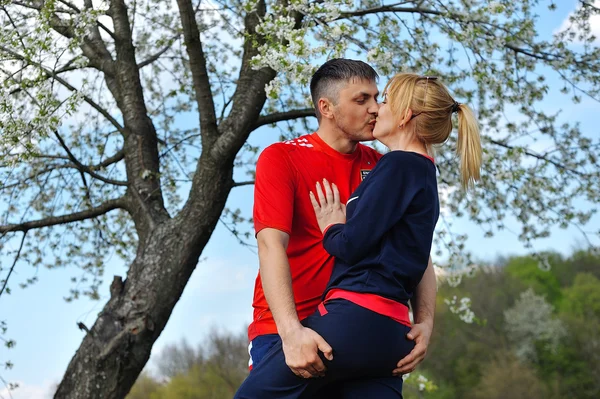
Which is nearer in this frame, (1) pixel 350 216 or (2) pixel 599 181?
(1) pixel 350 216

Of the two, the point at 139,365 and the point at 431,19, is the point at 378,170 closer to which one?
the point at 139,365

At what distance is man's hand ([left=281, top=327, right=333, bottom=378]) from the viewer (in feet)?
7.97

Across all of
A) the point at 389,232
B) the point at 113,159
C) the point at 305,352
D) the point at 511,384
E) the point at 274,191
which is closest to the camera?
the point at 305,352

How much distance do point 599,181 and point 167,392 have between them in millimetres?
30536

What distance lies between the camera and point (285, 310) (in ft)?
8.49

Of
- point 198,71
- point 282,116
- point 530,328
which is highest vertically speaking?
point 530,328

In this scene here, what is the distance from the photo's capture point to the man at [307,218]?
2596mm

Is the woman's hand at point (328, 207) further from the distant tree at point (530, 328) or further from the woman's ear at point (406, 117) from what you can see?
the distant tree at point (530, 328)

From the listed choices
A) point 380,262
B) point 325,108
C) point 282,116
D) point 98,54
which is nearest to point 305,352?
point 380,262

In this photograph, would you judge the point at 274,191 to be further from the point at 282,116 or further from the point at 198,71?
the point at 282,116

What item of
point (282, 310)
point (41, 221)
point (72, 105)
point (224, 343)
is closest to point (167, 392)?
point (224, 343)

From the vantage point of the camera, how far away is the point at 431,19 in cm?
728

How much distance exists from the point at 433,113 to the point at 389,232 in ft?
1.63

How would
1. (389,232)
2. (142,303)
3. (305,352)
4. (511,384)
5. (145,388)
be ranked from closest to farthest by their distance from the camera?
(305,352)
(389,232)
(142,303)
(511,384)
(145,388)
